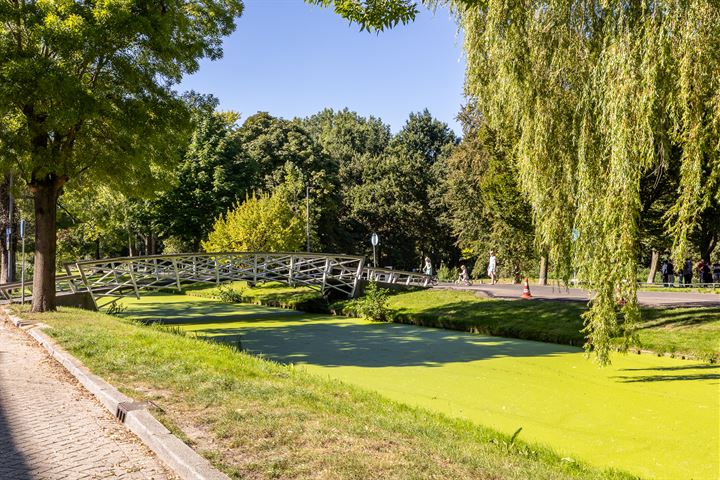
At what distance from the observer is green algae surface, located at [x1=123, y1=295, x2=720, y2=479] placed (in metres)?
6.42

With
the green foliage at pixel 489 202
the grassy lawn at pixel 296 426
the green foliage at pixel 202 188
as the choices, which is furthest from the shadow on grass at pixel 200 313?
the green foliage at pixel 202 188

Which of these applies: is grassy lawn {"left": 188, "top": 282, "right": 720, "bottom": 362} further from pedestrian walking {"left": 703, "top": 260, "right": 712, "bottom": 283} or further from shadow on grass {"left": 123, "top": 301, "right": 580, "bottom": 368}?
pedestrian walking {"left": 703, "top": 260, "right": 712, "bottom": 283}

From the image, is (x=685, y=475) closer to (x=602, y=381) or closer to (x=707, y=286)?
(x=602, y=381)

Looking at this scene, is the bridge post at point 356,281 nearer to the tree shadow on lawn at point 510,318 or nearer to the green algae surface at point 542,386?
the tree shadow on lawn at point 510,318

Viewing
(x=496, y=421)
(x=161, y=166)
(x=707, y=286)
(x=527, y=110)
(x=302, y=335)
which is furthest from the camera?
(x=707, y=286)

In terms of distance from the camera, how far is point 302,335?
16.2 metres

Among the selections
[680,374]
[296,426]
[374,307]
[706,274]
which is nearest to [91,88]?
[374,307]

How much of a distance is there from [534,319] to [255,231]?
64.0ft

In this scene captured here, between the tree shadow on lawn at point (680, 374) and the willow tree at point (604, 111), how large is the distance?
888mm

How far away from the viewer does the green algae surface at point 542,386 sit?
253 inches

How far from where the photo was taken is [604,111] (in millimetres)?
8844

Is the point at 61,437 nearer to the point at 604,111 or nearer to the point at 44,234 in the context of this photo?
the point at 604,111

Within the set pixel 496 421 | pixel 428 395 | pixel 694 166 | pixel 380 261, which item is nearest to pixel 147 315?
pixel 428 395

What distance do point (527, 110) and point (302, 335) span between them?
8652mm
